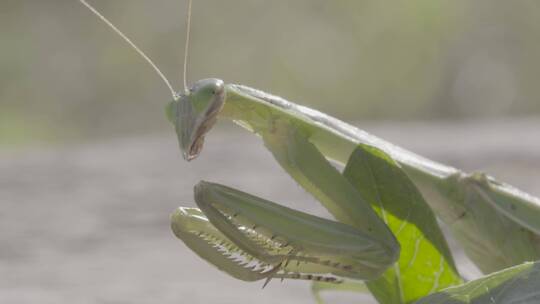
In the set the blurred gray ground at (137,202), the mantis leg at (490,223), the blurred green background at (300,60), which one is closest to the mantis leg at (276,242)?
the mantis leg at (490,223)

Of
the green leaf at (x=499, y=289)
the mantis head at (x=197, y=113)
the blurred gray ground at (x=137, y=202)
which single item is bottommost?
the blurred gray ground at (x=137, y=202)

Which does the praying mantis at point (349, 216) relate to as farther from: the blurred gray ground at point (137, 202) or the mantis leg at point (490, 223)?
the blurred gray ground at point (137, 202)

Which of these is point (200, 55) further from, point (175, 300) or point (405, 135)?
point (175, 300)

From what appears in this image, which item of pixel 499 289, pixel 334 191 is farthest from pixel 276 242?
pixel 499 289

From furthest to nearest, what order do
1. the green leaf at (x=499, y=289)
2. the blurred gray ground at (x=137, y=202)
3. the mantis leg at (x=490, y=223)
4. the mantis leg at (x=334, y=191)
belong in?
the blurred gray ground at (x=137, y=202) → the mantis leg at (x=490, y=223) → the mantis leg at (x=334, y=191) → the green leaf at (x=499, y=289)

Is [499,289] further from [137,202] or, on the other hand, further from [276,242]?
[137,202]

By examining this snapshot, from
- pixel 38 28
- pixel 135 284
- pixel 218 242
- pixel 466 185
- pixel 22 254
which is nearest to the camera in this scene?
pixel 218 242

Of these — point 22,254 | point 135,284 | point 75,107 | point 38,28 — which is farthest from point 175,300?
point 38,28
